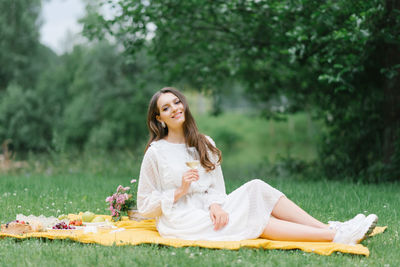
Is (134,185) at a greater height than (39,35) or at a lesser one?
lesser

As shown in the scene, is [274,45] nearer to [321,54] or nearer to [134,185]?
[321,54]

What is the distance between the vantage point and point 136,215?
5.05m

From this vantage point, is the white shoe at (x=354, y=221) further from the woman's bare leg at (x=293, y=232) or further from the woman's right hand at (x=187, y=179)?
the woman's right hand at (x=187, y=179)

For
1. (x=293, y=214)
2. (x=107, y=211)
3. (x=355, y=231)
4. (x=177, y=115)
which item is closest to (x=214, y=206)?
(x=293, y=214)

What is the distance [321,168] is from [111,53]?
16.4 meters

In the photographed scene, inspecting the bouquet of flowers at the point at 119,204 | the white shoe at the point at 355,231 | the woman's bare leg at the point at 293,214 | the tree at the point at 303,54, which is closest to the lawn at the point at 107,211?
the white shoe at the point at 355,231

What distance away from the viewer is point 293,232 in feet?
13.0

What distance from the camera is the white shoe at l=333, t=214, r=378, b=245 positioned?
3723mm

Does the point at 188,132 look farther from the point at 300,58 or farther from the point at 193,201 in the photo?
the point at 300,58

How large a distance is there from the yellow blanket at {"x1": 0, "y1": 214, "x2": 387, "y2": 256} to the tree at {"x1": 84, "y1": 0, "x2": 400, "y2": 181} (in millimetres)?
3970

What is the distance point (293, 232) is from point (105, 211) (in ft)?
9.35

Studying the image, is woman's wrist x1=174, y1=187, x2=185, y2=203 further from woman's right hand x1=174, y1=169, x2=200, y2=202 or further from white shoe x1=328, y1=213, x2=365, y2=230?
white shoe x1=328, y1=213, x2=365, y2=230

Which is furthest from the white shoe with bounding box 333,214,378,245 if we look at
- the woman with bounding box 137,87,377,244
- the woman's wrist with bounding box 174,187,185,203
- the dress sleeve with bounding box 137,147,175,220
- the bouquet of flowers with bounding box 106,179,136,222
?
the bouquet of flowers with bounding box 106,179,136,222

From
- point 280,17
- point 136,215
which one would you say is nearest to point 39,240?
point 136,215
